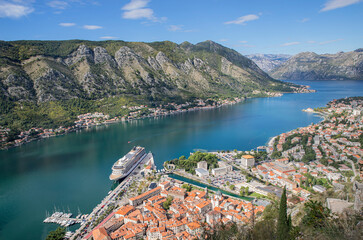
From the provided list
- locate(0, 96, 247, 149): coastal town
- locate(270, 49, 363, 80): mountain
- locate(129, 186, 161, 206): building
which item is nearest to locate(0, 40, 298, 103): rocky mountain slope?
locate(0, 96, 247, 149): coastal town

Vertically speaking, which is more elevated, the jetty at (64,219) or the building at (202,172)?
the building at (202,172)

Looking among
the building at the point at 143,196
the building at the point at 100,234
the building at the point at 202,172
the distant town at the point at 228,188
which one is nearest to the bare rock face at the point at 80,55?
the distant town at the point at 228,188

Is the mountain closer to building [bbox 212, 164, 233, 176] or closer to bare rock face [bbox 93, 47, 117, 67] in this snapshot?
bare rock face [bbox 93, 47, 117, 67]

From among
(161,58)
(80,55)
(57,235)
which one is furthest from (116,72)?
(57,235)

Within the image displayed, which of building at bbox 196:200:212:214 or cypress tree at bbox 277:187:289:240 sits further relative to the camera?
building at bbox 196:200:212:214

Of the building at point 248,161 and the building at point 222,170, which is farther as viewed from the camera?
the building at point 248,161

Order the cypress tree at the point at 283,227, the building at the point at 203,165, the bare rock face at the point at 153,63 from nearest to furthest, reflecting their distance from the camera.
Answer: the cypress tree at the point at 283,227, the building at the point at 203,165, the bare rock face at the point at 153,63

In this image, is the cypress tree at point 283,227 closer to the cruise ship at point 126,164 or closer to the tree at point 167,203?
the tree at point 167,203
